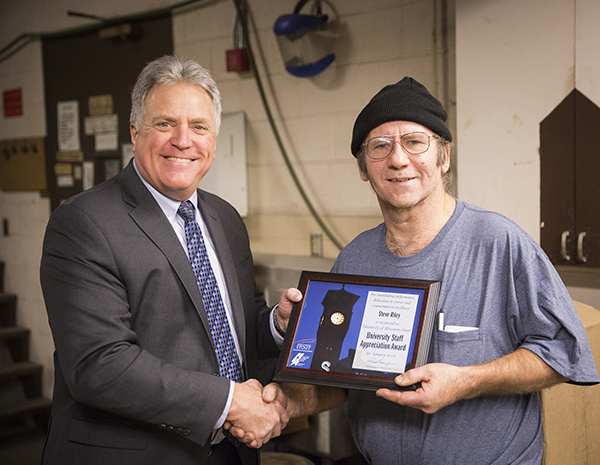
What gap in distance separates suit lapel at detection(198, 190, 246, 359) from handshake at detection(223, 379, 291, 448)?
6.4 inches

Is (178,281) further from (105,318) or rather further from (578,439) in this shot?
(578,439)

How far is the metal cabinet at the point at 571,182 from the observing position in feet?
6.89

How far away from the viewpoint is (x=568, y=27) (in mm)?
2076

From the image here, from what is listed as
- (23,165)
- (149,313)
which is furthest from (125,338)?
(23,165)

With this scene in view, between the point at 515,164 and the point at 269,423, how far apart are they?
1.38m

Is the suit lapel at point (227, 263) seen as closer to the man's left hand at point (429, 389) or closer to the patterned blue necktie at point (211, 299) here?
the patterned blue necktie at point (211, 299)

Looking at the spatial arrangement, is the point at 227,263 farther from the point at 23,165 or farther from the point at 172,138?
the point at 23,165

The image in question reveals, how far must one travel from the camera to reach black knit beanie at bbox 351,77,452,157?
4.68 ft

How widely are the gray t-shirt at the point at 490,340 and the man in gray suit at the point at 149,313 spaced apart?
36cm

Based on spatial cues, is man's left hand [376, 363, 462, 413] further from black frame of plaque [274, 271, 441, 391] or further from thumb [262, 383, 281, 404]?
thumb [262, 383, 281, 404]

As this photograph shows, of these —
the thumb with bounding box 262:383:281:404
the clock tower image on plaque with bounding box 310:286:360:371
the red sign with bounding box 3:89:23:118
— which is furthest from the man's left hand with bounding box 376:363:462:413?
the red sign with bounding box 3:89:23:118

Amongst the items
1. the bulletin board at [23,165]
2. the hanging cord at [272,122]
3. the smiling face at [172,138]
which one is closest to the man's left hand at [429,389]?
the smiling face at [172,138]

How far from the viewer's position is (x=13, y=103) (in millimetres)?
4668

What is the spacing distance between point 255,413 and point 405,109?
0.84m
